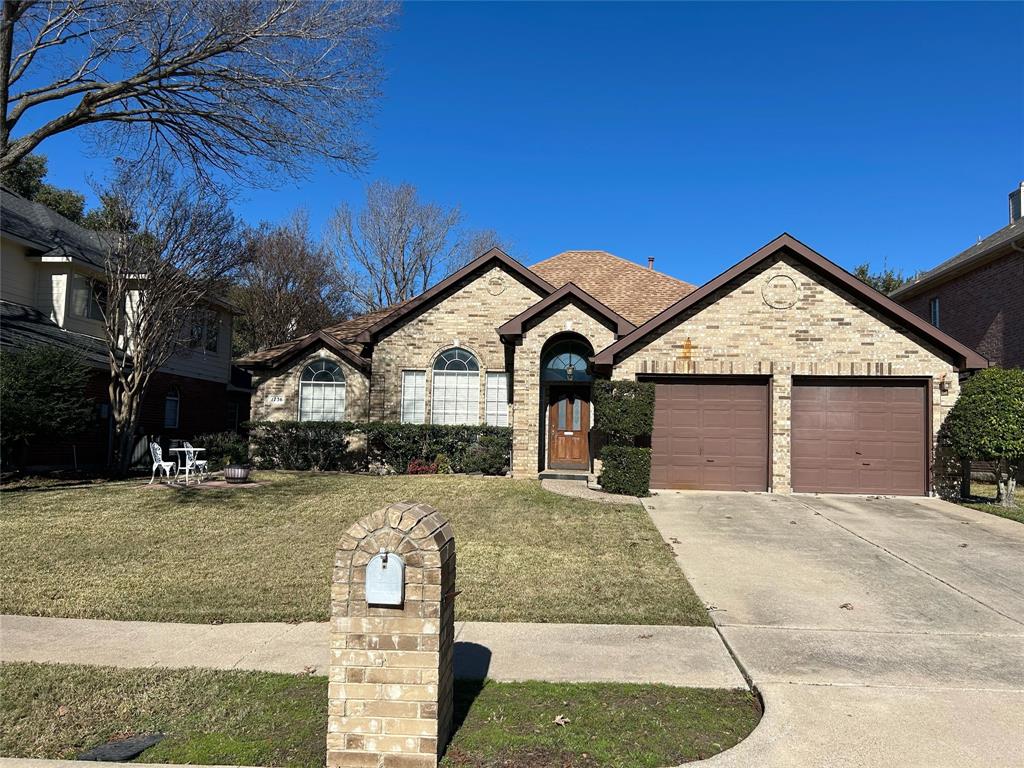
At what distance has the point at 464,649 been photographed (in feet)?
16.9

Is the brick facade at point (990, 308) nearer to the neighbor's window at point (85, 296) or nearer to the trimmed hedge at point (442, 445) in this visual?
the trimmed hedge at point (442, 445)

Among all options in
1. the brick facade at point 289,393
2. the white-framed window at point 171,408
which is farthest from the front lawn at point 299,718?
the white-framed window at point 171,408

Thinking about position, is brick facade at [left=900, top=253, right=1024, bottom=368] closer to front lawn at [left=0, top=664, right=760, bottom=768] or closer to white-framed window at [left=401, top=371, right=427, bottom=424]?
white-framed window at [left=401, top=371, right=427, bottom=424]

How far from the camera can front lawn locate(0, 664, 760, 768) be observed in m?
3.54

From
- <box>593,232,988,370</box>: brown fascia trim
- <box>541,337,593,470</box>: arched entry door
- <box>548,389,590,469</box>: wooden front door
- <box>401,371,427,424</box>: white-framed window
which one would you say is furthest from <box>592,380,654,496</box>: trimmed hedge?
<box>401,371,427,424</box>: white-framed window

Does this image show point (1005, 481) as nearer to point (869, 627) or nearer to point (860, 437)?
point (860, 437)

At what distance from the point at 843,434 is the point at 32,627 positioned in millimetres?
14162

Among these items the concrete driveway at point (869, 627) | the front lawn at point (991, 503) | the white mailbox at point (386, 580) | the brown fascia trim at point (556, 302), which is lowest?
the concrete driveway at point (869, 627)

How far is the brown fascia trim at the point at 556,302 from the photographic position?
1563cm

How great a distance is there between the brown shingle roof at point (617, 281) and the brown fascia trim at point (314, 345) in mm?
6367

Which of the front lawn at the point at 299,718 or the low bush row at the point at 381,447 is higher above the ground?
the low bush row at the point at 381,447

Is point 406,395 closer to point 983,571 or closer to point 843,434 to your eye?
point 843,434

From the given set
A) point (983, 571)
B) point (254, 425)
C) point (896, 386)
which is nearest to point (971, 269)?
point (896, 386)

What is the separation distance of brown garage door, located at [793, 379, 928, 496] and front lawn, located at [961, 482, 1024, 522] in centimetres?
103
